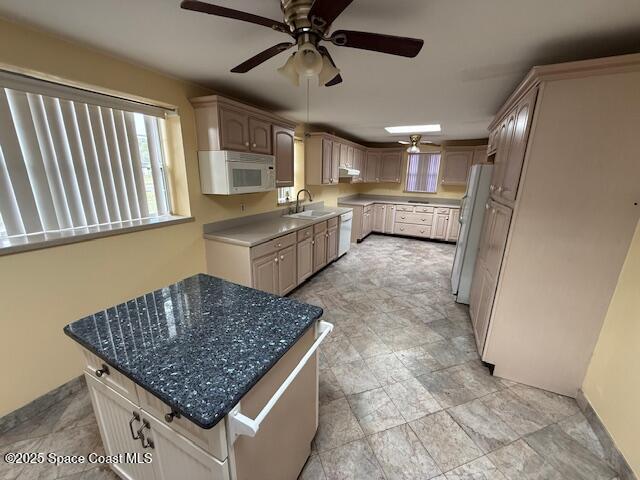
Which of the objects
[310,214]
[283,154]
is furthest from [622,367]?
[310,214]

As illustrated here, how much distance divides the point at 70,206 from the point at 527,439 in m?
3.32

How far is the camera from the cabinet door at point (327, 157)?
409cm

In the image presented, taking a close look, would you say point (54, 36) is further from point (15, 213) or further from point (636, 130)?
point (636, 130)

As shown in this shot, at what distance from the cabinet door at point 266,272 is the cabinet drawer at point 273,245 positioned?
6 centimetres

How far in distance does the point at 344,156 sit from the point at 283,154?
1927mm

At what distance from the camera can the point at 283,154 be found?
10.5 feet

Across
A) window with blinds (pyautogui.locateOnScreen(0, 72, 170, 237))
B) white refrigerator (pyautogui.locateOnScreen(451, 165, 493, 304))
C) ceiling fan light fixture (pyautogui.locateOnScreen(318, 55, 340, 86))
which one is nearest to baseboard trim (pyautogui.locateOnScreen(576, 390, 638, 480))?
white refrigerator (pyautogui.locateOnScreen(451, 165, 493, 304))

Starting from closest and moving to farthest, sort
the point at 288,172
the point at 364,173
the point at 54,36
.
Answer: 1. the point at 54,36
2. the point at 288,172
3. the point at 364,173

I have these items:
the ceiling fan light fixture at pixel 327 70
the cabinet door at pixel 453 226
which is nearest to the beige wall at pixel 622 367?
the ceiling fan light fixture at pixel 327 70

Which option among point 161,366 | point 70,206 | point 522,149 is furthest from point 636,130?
point 70,206

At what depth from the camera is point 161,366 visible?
876 mm

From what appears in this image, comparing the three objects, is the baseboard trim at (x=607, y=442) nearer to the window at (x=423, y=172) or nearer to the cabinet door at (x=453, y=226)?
the cabinet door at (x=453, y=226)

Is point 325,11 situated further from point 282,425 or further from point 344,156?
point 344,156

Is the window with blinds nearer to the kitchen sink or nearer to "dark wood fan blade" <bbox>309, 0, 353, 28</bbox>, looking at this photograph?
"dark wood fan blade" <bbox>309, 0, 353, 28</bbox>
